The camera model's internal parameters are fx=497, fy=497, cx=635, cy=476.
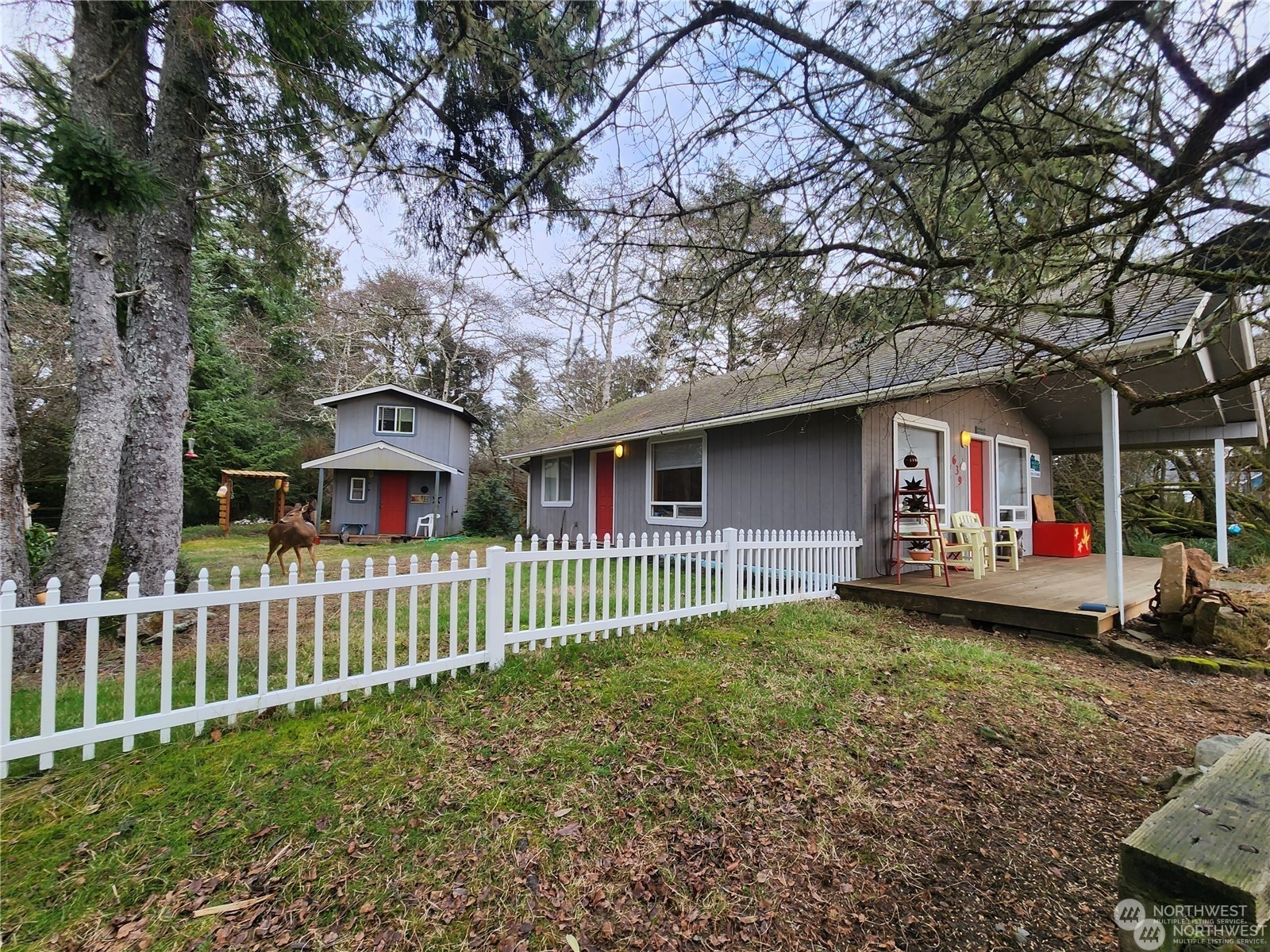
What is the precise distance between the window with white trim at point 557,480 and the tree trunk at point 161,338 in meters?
8.31

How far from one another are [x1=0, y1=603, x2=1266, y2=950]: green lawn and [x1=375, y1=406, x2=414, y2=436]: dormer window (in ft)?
48.1

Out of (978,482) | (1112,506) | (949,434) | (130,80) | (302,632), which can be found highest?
(130,80)

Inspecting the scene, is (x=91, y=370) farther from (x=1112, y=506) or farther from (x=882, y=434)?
(x=1112, y=506)

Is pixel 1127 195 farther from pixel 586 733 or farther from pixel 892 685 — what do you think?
pixel 586 733

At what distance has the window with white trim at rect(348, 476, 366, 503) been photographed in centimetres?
1508

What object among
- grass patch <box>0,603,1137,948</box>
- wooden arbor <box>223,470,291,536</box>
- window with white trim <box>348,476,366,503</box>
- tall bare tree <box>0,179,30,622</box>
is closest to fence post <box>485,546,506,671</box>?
grass patch <box>0,603,1137,948</box>

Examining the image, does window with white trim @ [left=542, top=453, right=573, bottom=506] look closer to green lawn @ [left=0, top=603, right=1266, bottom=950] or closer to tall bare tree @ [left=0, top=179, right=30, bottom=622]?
green lawn @ [left=0, top=603, right=1266, bottom=950]

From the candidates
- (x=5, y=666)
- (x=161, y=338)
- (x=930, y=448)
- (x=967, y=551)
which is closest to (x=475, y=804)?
(x=5, y=666)

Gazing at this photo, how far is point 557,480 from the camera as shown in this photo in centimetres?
1313

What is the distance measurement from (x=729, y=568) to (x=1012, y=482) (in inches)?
290
